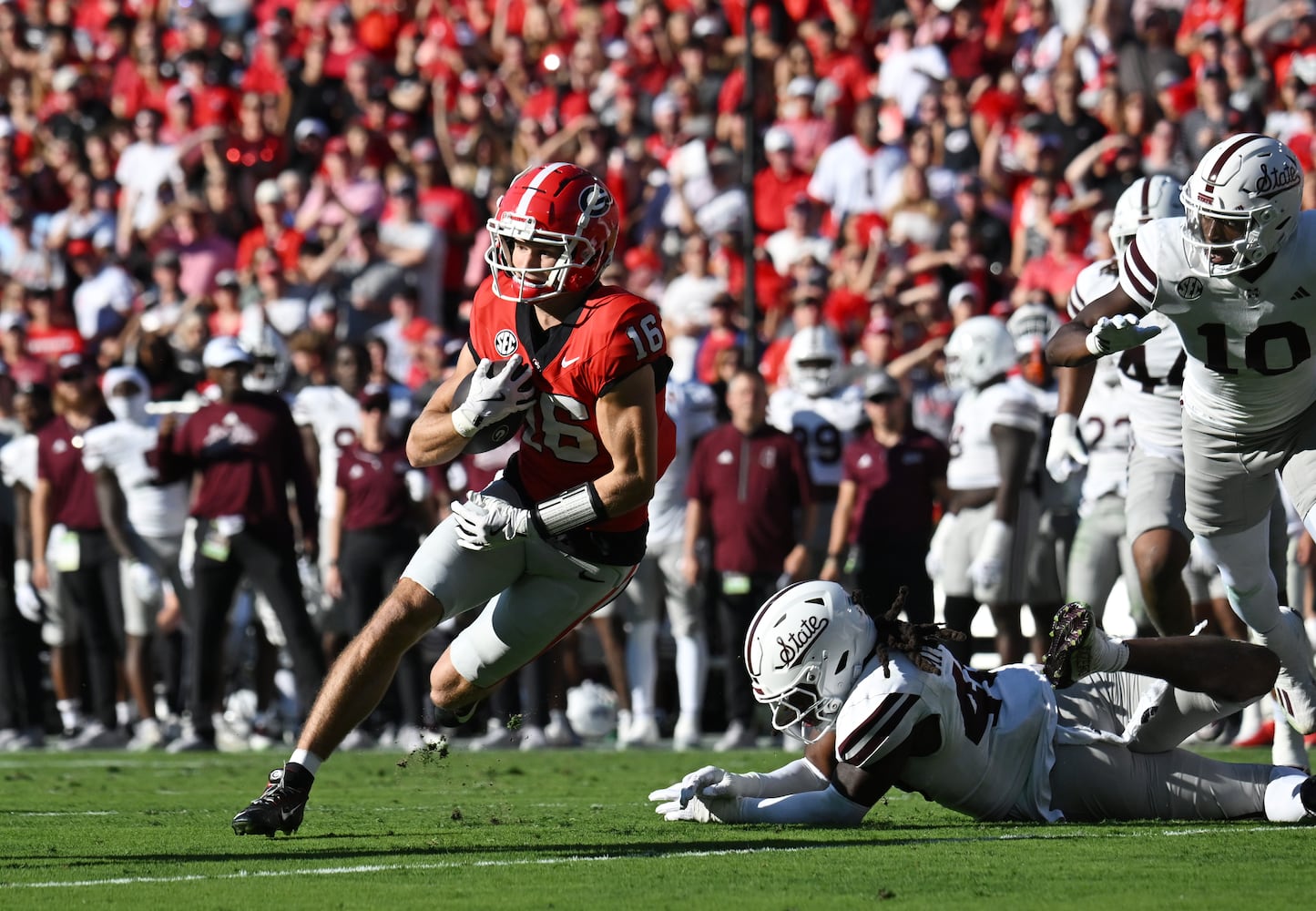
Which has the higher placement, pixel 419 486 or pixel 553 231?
pixel 553 231

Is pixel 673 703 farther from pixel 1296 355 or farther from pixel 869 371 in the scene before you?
pixel 1296 355

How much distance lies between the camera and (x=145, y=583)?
11.3 m

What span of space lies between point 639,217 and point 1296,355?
→ 930 centimetres

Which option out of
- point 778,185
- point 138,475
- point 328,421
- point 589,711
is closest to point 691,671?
point 589,711

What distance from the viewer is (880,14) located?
15.9 m

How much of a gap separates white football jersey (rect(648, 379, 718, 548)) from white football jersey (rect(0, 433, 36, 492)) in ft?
12.3

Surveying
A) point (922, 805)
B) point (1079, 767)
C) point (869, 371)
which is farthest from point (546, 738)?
point (1079, 767)

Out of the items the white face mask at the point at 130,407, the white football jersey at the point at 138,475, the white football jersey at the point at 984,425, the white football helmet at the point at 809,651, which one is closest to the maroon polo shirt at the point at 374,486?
the white football jersey at the point at 138,475

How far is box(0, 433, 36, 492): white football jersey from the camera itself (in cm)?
1192

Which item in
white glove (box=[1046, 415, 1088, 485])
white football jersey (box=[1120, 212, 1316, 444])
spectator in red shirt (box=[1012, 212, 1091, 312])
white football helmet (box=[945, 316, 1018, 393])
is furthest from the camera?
spectator in red shirt (box=[1012, 212, 1091, 312])

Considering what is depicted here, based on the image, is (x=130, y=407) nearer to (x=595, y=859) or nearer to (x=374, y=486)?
(x=374, y=486)

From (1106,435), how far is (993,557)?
2.66 ft

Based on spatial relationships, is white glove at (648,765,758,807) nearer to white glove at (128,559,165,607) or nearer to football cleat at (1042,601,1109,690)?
football cleat at (1042,601,1109,690)

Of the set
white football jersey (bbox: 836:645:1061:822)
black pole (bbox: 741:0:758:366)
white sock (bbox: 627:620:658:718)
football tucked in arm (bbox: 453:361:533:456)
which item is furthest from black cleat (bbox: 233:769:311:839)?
black pole (bbox: 741:0:758:366)
